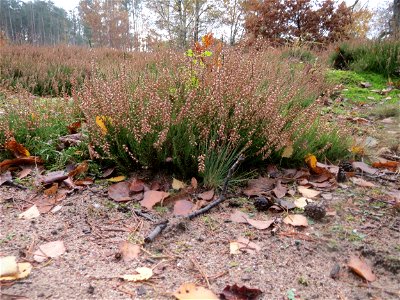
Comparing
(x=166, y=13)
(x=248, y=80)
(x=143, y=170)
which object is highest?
(x=166, y=13)

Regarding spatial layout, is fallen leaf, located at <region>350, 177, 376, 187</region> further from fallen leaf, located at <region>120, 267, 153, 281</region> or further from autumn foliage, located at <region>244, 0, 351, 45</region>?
autumn foliage, located at <region>244, 0, 351, 45</region>

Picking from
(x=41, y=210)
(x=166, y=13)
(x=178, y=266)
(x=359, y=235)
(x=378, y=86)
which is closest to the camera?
(x=178, y=266)

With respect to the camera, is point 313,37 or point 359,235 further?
point 313,37

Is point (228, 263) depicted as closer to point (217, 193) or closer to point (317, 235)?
point (317, 235)

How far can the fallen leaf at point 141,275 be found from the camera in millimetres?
1207

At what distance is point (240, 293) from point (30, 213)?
1.20 m

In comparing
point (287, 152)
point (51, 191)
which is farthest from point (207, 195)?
point (51, 191)

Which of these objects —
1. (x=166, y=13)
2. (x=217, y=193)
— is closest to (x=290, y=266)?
(x=217, y=193)

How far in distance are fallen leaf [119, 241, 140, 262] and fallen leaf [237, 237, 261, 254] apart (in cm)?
46

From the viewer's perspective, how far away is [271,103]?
206 centimetres

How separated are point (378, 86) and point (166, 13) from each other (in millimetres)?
15669

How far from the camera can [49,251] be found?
1.38 m

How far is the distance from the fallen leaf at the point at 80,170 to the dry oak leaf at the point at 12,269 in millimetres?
862

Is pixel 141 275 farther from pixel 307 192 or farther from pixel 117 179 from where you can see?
pixel 307 192
